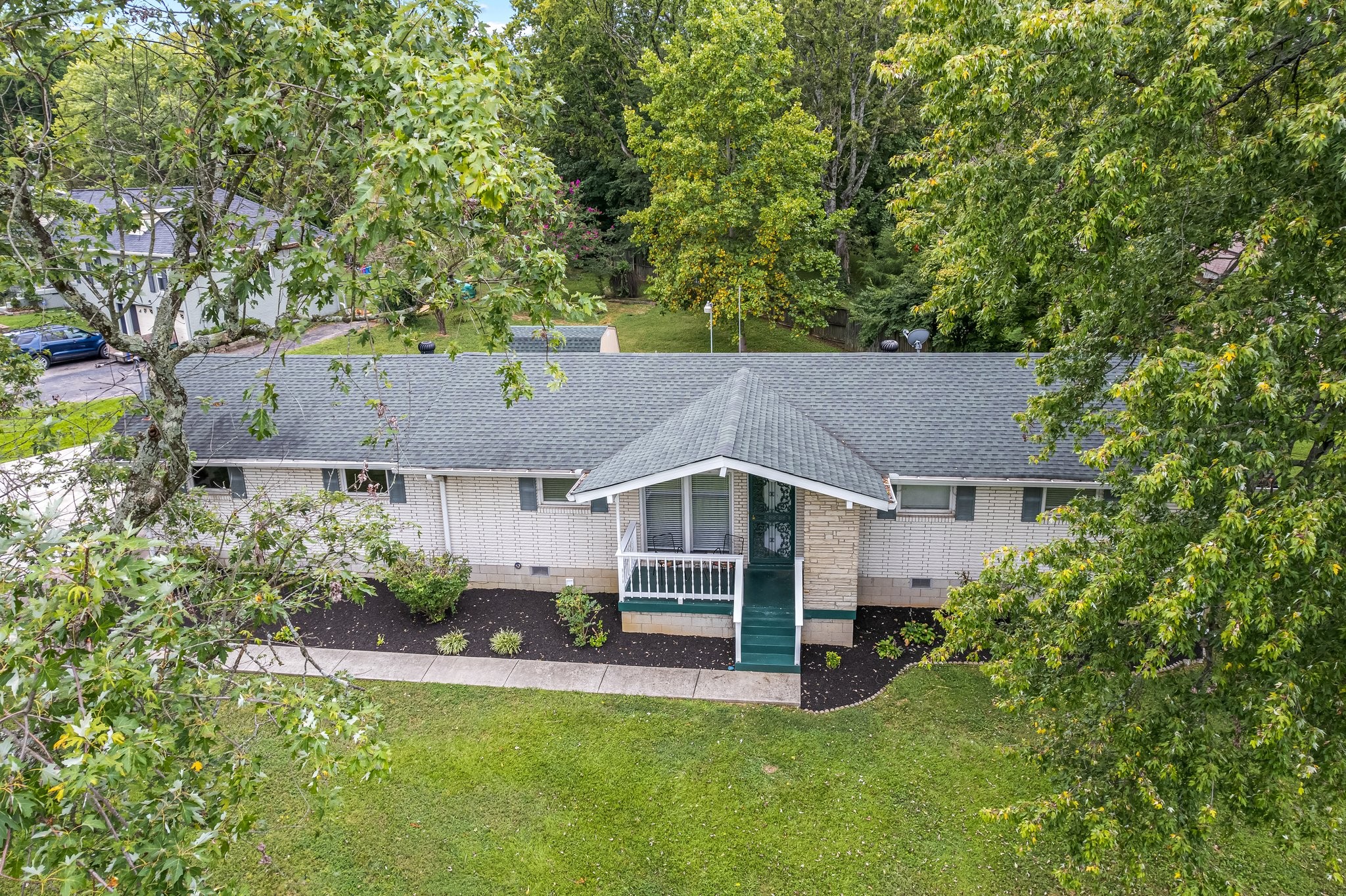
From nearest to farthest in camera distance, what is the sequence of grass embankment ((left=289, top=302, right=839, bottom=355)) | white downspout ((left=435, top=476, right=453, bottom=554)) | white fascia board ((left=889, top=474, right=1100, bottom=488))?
white fascia board ((left=889, top=474, right=1100, bottom=488)), white downspout ((left=435, top=476, right=453, bottom=554)), grass embankment ((left=289, top=302, right=839, bottom=355))

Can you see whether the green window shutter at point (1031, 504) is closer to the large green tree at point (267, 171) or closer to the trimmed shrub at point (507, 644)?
the trimmed shrub at point (507, 644)

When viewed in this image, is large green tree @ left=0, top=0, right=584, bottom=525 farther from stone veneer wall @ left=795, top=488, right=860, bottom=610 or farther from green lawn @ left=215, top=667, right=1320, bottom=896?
stone veneer wall @ left=795, top=488, right=860, bottom=610

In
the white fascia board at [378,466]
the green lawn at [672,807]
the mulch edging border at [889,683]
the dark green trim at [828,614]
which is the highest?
the white fascia board at [378,466]

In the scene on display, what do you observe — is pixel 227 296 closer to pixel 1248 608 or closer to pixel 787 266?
pixel 1248 608

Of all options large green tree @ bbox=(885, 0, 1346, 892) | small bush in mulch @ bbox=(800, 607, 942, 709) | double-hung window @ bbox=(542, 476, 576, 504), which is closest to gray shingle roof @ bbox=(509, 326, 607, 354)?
double-hung window @ bbox=(542, 476, 576, 504)

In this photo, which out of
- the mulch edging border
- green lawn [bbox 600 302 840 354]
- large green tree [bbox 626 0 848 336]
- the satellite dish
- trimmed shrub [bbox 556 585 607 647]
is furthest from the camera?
green lawn [bbox 600 302 840 354]

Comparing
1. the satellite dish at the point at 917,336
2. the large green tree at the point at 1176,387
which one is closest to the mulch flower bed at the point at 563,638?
the large green tree at the point at 1176,387

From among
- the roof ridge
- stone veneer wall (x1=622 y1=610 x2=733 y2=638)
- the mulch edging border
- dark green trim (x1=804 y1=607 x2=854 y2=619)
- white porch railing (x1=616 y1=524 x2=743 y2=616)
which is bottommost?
the mulch edging border

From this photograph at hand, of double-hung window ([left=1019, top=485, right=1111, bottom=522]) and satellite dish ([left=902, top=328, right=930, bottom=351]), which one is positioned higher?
satellite dish ([left=902, top=328, right=930, bottom=351])
